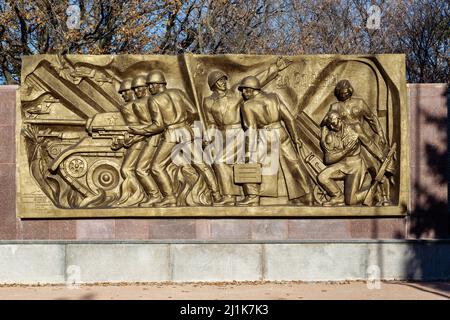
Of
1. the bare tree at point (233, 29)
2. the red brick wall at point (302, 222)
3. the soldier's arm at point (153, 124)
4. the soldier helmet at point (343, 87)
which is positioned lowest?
the red brick wall at point (302, 222)

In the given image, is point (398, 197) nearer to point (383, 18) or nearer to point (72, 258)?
point (72, 258)

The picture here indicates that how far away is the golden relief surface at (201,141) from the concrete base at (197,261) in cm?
61

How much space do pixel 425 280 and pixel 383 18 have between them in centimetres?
1945

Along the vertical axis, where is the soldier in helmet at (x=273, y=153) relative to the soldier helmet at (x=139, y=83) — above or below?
below

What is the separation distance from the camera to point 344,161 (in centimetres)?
1616

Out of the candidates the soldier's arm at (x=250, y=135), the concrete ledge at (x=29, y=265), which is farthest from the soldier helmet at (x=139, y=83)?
the concrete ledge at (x=29, y=265)

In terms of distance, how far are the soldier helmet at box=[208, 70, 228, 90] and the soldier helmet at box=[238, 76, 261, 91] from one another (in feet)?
1.14

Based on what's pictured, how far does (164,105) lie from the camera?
1605 cm

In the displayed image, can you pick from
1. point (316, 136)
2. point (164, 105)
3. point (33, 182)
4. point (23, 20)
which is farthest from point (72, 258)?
point (23, 20)

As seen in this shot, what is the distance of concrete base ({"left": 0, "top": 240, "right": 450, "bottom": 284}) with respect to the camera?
16094 millimetres

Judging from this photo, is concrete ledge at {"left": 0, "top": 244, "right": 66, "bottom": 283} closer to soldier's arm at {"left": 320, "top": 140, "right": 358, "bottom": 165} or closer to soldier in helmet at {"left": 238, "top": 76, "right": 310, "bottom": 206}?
soldier in helmet at {"left": 238, "top": 76, "right": 310, "bottom": 206}

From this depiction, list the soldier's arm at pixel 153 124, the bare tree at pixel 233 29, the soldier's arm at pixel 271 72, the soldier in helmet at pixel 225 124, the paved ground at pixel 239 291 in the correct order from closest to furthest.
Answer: the paved ground at pixel 239 291 → the soldier's arm at pixel 153 124 → the soldier in helmet at pixel 225 124 → the soldier's arm at pixel 271 72 → the bare tree at pixel 233 29

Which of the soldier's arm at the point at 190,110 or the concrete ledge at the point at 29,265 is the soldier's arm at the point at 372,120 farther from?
the concrete ledge at the point at 29,265

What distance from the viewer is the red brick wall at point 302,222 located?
16188 millimetres
